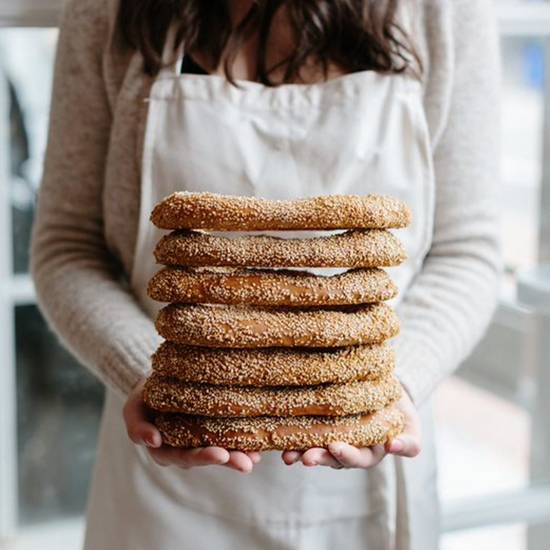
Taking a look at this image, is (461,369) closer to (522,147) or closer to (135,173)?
(522,147)

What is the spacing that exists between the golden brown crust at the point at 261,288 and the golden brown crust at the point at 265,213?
4 centimetres

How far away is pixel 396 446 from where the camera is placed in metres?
0.81

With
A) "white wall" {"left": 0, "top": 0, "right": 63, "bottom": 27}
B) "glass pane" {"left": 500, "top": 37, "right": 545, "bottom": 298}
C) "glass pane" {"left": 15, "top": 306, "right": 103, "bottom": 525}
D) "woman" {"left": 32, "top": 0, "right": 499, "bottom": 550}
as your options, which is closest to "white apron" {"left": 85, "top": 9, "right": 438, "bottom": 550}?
"woman" {"left": 32, "top": 0, "right": 499, "bottom": 550}

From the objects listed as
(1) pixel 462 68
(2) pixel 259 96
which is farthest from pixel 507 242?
(2) pixel 259 96

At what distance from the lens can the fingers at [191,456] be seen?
0.76 m

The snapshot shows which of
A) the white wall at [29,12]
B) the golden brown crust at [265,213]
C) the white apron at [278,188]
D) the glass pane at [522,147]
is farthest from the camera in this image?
the glass pane at [522,147]

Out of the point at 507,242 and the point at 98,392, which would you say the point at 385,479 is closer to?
the point at 98,392

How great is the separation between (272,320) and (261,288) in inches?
1.0

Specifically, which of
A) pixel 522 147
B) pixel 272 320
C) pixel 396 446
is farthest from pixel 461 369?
pixel 272 320

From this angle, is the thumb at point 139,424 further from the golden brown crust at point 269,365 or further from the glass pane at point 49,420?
the glass pane at point 49,420

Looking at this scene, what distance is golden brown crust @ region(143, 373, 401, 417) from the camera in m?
0.76

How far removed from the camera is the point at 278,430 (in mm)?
767

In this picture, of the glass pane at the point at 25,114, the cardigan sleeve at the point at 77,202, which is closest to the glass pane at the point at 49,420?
the glass pane at the point at 25,114

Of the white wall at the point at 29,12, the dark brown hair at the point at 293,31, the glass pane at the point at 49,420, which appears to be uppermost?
the dark brown hair at the point at 293,31
